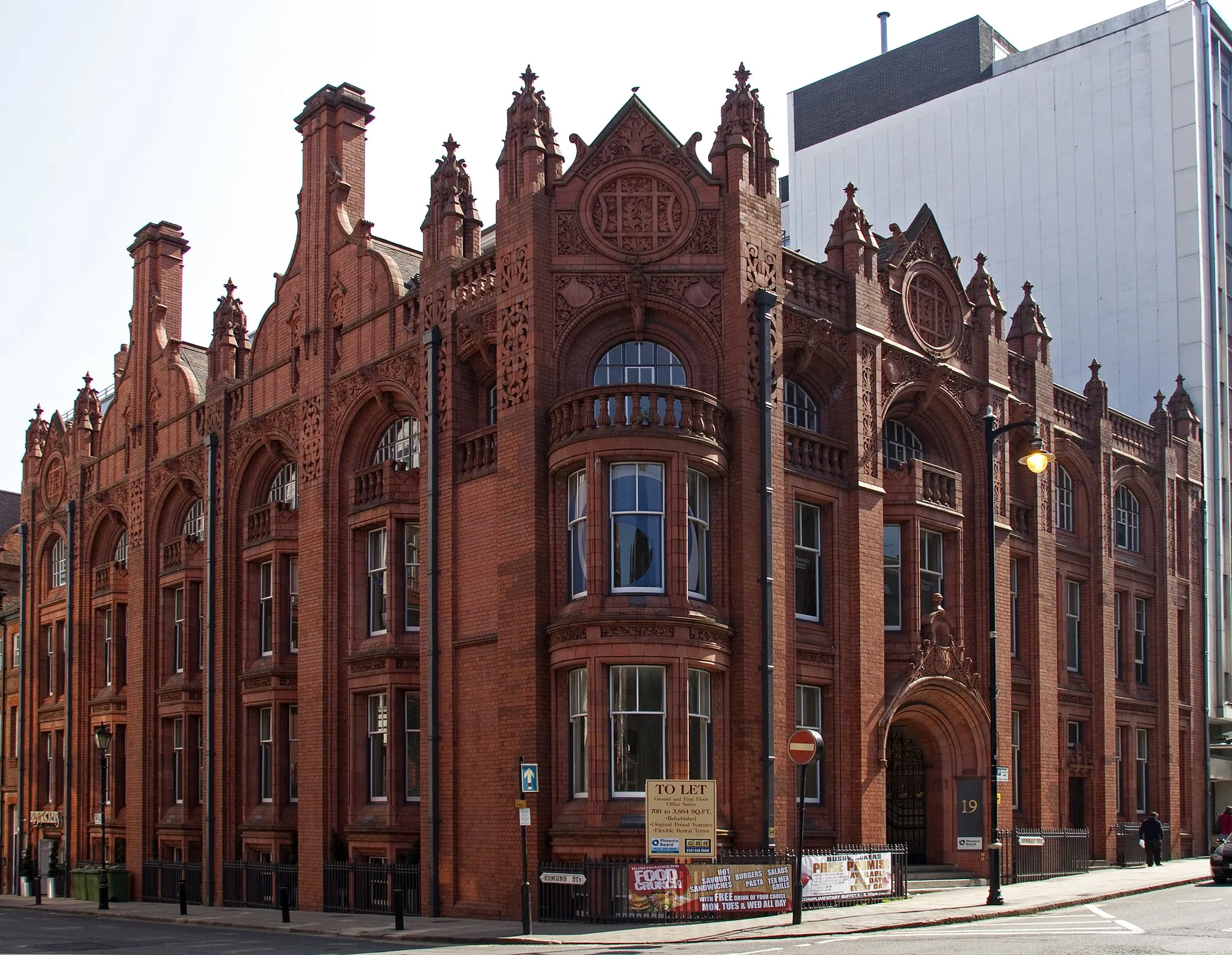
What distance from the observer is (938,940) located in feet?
73.1

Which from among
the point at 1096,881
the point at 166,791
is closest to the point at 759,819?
the point at 1096,881

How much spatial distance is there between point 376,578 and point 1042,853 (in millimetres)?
15974

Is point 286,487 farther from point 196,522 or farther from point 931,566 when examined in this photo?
point 931,566

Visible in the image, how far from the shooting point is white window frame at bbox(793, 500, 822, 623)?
101 feet

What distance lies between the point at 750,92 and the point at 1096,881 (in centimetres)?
1795

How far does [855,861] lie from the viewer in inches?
1125

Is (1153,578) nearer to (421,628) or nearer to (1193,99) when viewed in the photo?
(1193,99)

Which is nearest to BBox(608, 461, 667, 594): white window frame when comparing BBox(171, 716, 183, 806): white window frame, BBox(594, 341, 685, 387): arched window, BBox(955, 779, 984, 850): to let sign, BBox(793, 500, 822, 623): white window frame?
BBox(594, 341, 685, 387): arched window

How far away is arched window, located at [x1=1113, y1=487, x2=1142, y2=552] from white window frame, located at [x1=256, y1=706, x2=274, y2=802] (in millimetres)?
22996

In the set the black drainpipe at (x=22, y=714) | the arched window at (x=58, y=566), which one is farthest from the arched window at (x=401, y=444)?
the black drainpipe at (x=22, y=714)

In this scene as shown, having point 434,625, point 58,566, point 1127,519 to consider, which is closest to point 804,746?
point 434,625

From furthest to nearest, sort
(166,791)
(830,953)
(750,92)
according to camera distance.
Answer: (166,791), (750,92), (830,953)

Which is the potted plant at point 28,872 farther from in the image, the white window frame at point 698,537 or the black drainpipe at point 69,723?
the white window frame at point 698,537

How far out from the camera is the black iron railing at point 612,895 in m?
26.0
